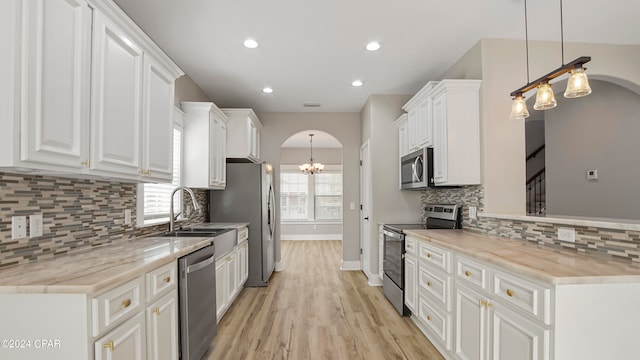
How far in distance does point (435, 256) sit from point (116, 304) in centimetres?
218

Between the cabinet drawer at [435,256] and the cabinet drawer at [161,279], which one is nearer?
the cabinet drawer at [161,279]

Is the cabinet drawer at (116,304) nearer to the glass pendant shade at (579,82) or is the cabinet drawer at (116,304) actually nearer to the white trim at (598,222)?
the white trim at (598,222)

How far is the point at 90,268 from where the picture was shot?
4.82 ft

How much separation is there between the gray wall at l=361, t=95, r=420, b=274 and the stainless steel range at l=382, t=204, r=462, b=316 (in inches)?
24.5

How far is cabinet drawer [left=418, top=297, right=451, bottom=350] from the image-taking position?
2.27 m

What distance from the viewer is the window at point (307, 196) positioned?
349 inches

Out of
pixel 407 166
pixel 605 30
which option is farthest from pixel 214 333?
pixel 605 30

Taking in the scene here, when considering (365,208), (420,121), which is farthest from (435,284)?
(365,208)

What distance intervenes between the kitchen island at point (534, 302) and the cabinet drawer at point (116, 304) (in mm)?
1916

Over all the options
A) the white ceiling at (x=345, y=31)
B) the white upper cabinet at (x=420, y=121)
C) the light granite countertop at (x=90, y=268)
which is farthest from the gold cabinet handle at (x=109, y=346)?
the white upper cabinet at (x=420, y=121)

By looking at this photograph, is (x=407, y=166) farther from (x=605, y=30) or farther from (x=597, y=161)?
(x=597, y=161)

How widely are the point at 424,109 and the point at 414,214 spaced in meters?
1.69

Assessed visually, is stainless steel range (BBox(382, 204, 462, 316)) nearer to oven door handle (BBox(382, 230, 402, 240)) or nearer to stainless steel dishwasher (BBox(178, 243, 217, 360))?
oven door handle (BBox(382, 230, 402, 240))

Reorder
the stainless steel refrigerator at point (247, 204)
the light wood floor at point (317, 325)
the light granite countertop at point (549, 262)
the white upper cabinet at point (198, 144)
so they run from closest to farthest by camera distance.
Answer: the light granite countertop at point (549, 262) < the light wood floor at point (317, 325) < the white upper cabinet at point (198, 144) < the stainless steel refrigerator at point (247, 204)
